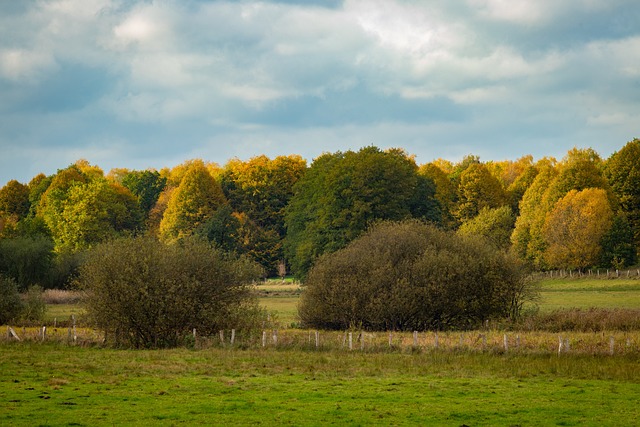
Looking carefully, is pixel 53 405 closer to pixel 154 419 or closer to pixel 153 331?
pixel 154 419

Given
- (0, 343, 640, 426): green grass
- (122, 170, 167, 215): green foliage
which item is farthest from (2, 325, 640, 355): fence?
(122, 170, 167, 215): green foliage

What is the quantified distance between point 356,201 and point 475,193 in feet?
133

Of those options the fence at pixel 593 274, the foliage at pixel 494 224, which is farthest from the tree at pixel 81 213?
the fence at pixel 593 274

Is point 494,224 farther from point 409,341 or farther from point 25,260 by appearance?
point 409,341

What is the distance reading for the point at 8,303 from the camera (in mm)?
56562

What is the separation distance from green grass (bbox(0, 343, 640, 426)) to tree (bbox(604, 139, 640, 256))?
7011 centimetres

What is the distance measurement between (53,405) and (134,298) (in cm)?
2053

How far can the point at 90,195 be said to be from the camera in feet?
384

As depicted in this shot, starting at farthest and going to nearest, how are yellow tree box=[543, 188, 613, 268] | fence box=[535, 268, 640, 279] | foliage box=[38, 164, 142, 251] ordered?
foliage box=[38, 164, 142, 251] < yellow tree box=[543, 188, 613, 268] < fence box=[535, 268, 640, 279]

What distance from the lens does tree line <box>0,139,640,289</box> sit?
3322 inches

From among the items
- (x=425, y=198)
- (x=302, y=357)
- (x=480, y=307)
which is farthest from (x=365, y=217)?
(x=302, y=357)

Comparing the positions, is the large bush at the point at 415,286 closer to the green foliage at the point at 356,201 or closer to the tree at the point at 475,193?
the green foliage at the point at 356,201

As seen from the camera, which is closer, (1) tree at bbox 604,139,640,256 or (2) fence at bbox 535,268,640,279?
(2) fence at bbox 535,268,640,279

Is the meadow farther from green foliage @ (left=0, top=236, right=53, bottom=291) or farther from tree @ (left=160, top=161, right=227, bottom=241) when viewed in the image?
tree @ (left=160, top=161, right=227, bottom=241)
